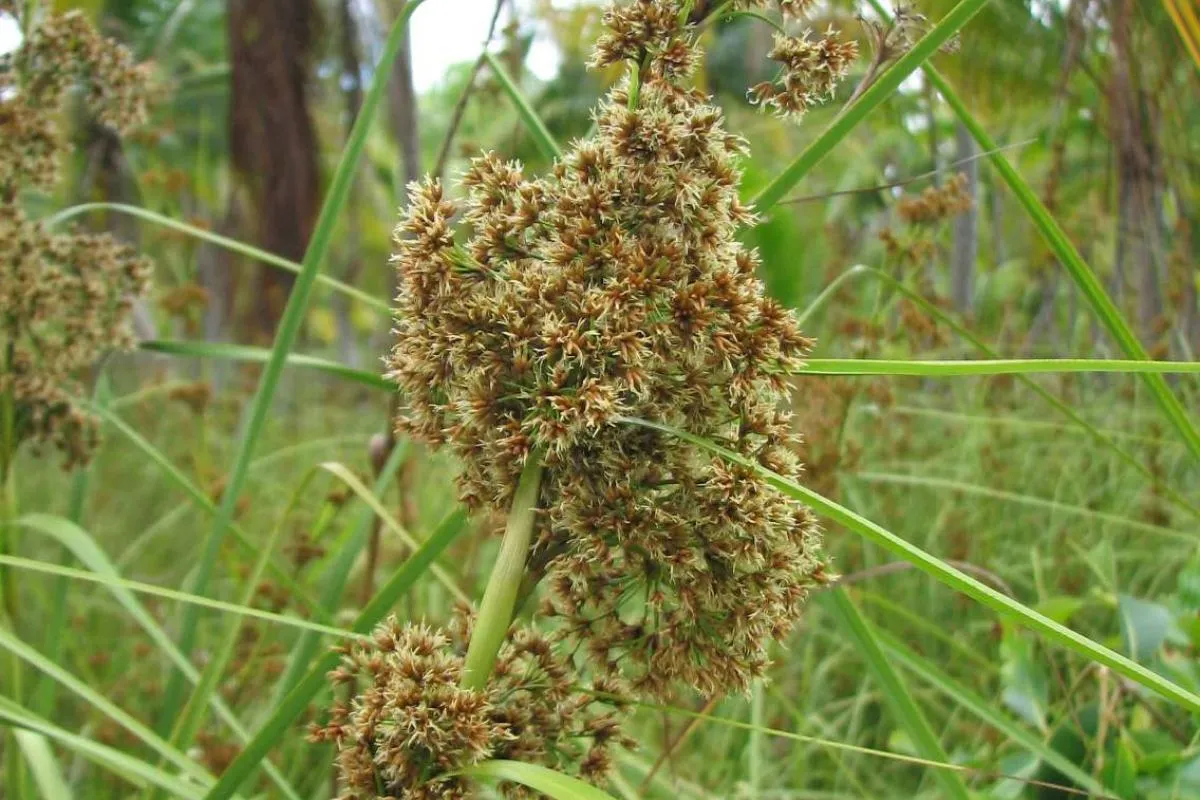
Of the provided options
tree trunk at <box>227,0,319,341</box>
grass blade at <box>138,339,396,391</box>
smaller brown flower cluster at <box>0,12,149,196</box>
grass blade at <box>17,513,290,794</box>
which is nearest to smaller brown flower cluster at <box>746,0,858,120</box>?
grass blade at <box>138,339,396,391</box>

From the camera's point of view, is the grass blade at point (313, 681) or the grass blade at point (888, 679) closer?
the grass blade at point (313, 681)

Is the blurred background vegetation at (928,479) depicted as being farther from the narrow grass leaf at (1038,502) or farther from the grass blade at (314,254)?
the grass blade at (314,254)

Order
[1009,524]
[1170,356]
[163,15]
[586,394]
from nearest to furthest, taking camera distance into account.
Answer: [586,394]
[1170,356]
[1009,524]
[163,15]

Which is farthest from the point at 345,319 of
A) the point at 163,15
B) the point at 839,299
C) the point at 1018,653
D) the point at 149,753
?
the point at 1018,653

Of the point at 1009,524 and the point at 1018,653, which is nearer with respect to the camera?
the point at 1018,653

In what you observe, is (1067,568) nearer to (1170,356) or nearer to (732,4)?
(1170,356)

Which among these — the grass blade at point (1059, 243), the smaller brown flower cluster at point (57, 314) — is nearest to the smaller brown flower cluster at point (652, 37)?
the grass blade at point (1059, 243)
